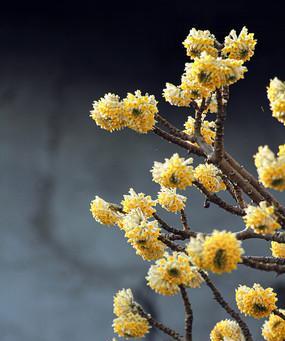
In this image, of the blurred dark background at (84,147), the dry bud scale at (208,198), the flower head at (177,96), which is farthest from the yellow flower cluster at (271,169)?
the blurred dark background at (84,147)

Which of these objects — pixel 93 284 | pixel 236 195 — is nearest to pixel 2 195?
pixel 93 284

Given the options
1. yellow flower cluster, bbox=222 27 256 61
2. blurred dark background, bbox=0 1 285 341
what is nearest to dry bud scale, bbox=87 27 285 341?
yellow flower cluster, bbox=222 27 256 61

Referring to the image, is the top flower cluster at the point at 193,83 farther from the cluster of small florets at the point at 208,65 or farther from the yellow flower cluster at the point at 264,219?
the yellow flower cluster at the point at 264,219

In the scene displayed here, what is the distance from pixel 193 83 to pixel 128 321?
319mm

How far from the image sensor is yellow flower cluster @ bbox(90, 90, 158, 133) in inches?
31.0

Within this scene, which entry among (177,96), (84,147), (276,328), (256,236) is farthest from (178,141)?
(84,147)

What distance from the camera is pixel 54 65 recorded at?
2018mm

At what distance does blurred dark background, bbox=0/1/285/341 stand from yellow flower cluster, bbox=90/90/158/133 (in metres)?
1.14

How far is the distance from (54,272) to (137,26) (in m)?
0.84

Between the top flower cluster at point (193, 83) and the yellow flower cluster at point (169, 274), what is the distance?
19cm

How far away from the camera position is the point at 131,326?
755 mm

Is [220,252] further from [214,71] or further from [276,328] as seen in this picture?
[276,328]

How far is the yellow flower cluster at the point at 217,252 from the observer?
0.64 metres

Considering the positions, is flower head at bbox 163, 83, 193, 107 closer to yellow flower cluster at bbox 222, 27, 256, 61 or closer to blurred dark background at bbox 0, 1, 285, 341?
yellow flower cluster at bbox 222, 27, 256, 61
